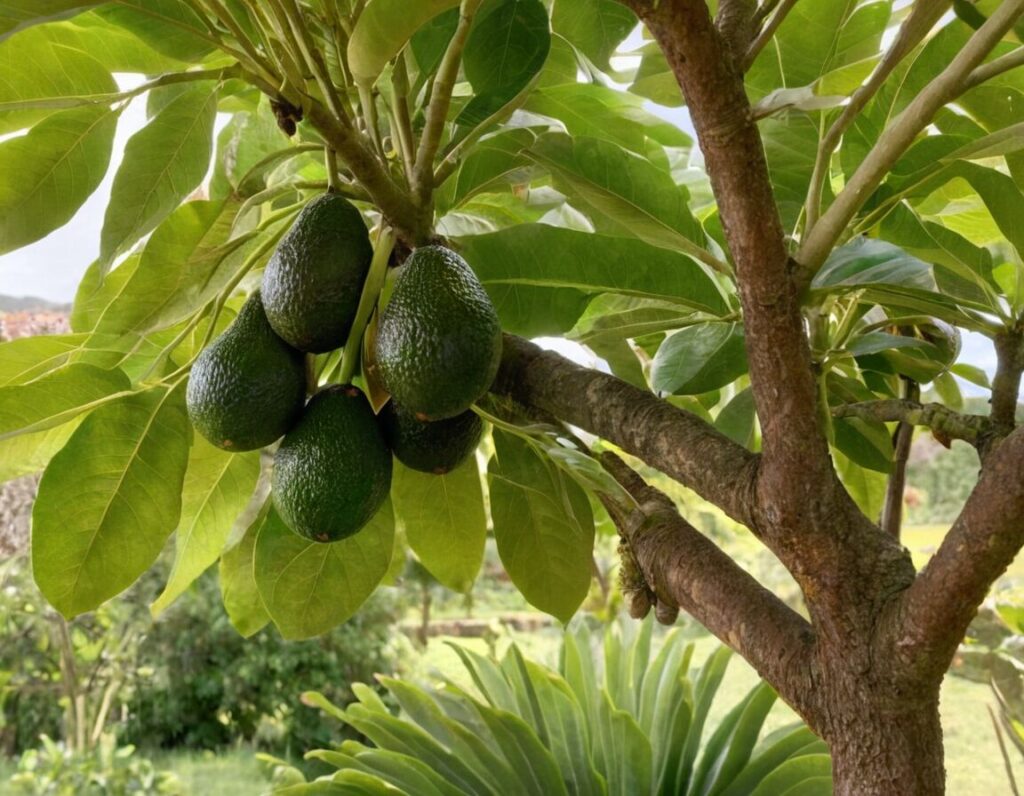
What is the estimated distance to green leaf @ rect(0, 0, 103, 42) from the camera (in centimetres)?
34

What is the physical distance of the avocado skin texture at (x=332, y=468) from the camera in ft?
1.42

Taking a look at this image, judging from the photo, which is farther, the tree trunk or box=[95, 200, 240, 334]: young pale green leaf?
box=[95, 200, 240, 334]: young pale green leaf

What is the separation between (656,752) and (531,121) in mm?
958

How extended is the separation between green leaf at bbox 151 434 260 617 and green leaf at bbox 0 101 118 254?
0.15m

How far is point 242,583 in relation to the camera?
0.63 m

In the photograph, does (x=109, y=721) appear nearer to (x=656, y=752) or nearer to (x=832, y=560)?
(x=656, y=752)

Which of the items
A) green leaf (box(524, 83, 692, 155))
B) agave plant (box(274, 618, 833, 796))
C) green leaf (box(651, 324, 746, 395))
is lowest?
agave plant (box(274, 618, 833, 796))

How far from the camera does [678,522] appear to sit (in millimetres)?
468

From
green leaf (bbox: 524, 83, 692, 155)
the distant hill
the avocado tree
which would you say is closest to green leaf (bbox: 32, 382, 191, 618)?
the avocado tree

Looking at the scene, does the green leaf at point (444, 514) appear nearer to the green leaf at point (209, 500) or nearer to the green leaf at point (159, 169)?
the green leaf at point (209, 500)

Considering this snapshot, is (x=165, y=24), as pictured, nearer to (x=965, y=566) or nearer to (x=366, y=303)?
(x=366, y=303)

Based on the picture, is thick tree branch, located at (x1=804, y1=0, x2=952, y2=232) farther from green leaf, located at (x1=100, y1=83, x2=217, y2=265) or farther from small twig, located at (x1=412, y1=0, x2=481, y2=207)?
green leaf, located at (x1=100, y1=83, x2=217, y2=265)

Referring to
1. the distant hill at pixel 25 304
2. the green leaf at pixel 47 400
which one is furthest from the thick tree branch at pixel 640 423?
the distant hill at pixel 25 304

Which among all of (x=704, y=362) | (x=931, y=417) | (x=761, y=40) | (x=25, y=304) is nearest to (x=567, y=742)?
(x=704, y=362)
